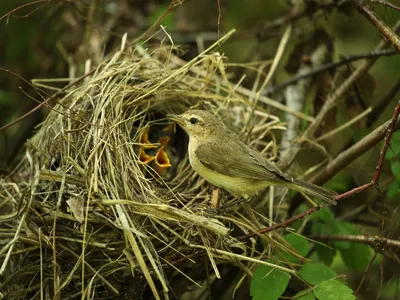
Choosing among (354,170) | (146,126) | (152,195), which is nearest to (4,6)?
(146,126)

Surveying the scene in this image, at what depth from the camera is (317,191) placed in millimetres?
3230

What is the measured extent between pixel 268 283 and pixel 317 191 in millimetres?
549

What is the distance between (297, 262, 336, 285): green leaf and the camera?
3.09 meters

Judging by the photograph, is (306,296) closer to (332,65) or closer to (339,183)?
(339,183)

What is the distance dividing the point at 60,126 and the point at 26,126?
51.0 inches

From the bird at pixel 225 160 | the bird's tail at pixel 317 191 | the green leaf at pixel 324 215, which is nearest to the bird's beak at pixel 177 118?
the bird at pixel 225 160

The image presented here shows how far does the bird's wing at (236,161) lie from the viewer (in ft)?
11.6

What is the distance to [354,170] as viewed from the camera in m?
4.14

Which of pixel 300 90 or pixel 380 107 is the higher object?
pixel 380 107

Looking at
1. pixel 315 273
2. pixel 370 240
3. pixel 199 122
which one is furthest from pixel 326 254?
pixel 199 122

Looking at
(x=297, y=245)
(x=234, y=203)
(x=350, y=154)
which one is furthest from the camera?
(x=234, y=203)

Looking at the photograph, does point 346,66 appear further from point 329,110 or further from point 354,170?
point 354,170

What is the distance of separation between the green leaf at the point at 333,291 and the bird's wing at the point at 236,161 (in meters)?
0.71

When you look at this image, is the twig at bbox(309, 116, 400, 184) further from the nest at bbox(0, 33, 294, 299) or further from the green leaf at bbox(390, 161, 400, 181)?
the nest at bbox(0, 33, 294, 299)
